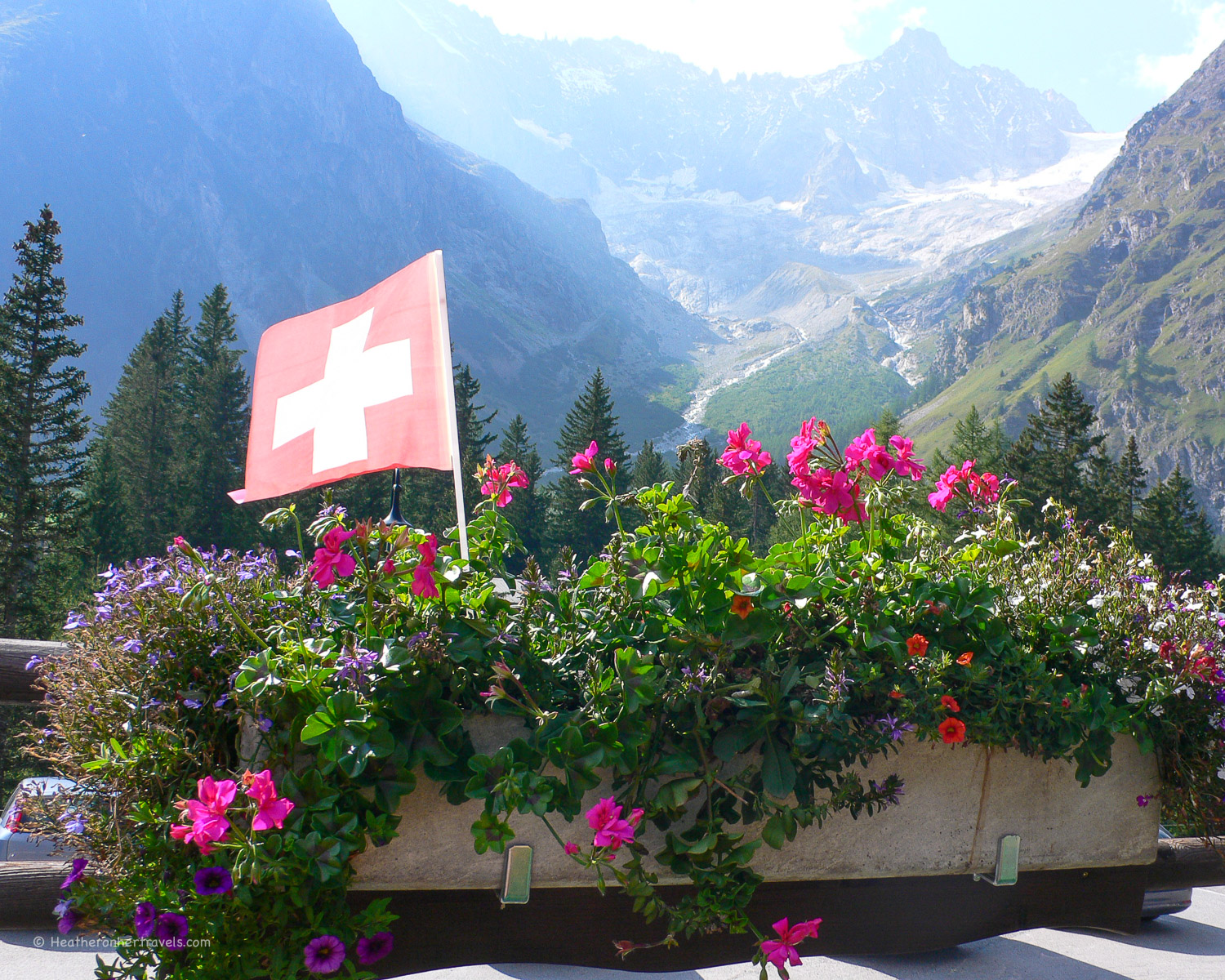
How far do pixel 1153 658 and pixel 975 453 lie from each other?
47049mm

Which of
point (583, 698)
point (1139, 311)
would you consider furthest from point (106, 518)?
point (1139, 311)

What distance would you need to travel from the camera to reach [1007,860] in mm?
1999

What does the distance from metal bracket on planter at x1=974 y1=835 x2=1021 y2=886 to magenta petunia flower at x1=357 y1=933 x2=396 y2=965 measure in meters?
1.40

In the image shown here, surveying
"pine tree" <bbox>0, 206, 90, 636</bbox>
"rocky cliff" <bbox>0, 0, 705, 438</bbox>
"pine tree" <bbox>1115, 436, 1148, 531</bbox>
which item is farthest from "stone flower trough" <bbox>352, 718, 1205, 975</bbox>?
"rocky cliff" <bbox>0, 0, 705, 438</bbox>

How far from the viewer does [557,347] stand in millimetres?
183250

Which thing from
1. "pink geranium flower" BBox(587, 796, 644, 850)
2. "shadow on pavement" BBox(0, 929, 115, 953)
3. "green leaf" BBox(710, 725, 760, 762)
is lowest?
"shadow on pavement" BBox(0, 929, 115, 953)

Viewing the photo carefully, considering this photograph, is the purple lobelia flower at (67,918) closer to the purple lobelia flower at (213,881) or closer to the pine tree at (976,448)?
the purple lobelia flower at (213,881)

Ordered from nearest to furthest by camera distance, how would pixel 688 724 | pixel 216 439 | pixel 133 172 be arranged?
pixel 688 724 < pixel 216 439 < pixel 133 172

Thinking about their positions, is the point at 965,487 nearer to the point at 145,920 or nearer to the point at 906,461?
the point at 906,461

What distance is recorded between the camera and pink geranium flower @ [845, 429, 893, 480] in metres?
1.98

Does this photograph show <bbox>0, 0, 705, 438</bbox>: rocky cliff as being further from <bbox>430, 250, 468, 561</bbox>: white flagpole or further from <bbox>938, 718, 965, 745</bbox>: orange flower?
<bbox>938, 718, 965, 745</bbox>: orange flower

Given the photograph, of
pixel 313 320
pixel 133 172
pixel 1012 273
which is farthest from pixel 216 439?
pixel 1012 273

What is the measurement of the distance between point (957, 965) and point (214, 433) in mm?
43221

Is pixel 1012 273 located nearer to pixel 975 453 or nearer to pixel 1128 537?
pixel 975 453
